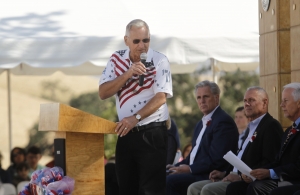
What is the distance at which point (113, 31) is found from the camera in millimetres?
9602

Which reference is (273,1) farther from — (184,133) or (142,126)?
(184,133)

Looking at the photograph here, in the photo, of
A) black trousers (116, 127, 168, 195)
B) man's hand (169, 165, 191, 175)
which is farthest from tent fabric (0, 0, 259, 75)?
black trousers (116, 127, 168, 195)

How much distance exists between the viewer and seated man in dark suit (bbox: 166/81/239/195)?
7176 millimetres

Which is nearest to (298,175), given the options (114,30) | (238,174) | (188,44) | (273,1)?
(238,174)

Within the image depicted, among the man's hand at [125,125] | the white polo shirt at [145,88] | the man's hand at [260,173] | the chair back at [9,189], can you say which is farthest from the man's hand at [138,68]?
the chair back at [9,189]

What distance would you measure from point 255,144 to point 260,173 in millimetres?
444

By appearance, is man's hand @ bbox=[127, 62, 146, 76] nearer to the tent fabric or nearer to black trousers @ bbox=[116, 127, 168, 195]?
black trousers @ bbox=[116, 127, 168, 195]

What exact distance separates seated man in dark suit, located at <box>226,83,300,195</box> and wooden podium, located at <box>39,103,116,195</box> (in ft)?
4.75

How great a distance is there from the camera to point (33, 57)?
9195mm

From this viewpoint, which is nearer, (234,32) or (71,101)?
(234,32)

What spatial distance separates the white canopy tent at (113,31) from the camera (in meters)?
9.20

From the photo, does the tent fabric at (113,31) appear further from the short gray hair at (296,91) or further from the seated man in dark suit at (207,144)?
the short gray hair at (296,91)

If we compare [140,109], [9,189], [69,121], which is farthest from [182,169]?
[9,189]

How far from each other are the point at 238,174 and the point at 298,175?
926 millimetres
